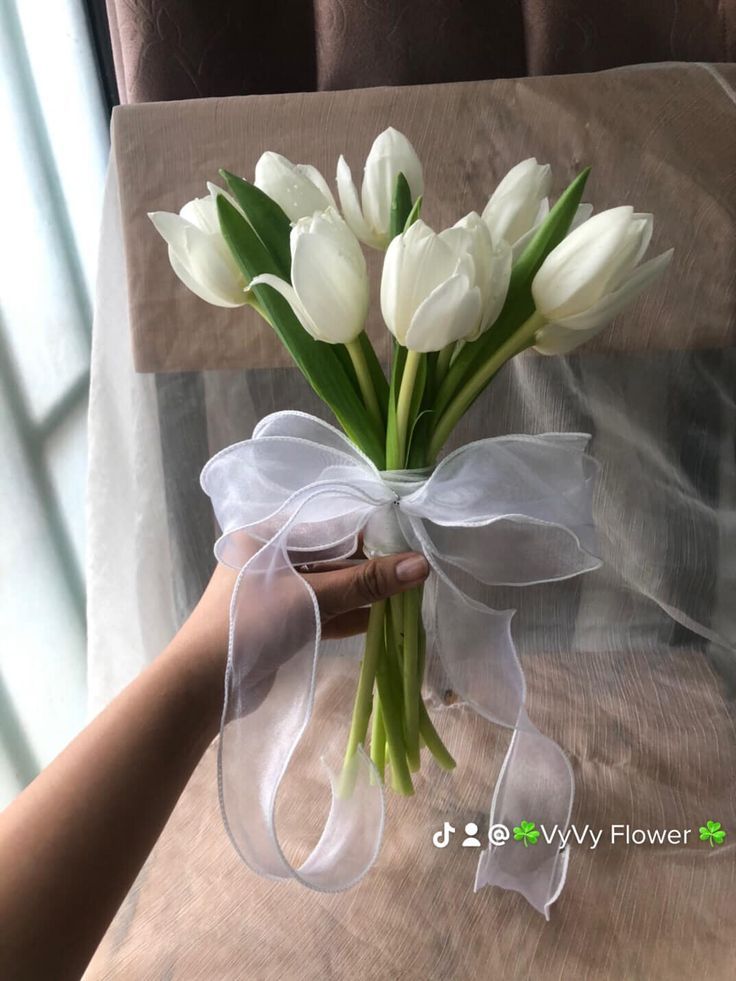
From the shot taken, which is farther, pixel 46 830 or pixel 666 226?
pixel 666 226

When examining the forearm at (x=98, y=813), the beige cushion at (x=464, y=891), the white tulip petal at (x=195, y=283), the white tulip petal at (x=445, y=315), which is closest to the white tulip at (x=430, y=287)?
the white tulip petal at (x=445, y=315)

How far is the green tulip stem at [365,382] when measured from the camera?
444 mm

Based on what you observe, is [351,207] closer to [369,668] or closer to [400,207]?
[400,207]

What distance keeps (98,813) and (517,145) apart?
53 centimetres

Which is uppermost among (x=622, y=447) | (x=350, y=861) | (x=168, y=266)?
(x=168, y=266)

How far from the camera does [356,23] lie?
633 mm

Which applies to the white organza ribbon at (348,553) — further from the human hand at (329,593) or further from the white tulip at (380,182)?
the white tulip at (380,182)

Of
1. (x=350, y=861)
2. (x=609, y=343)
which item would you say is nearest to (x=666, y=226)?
(x=609, y=343)

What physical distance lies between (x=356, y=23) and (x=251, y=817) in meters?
0.58

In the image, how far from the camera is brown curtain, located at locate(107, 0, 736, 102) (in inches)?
24.7

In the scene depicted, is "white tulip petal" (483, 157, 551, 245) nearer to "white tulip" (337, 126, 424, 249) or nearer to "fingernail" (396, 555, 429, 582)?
"white tulip" (337, 126, 424, 249)

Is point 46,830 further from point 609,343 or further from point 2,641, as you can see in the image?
point 609,343

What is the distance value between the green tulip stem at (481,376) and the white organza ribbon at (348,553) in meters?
→ 0.02

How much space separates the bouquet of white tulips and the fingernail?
38mm
